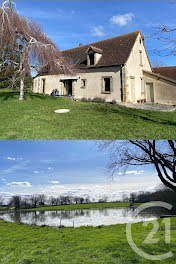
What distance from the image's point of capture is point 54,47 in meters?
13.9

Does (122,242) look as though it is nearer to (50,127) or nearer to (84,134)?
(84,134)

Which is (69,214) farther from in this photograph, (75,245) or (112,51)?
(112,51)

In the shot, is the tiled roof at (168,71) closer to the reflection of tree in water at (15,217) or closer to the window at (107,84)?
the window at (107,84)

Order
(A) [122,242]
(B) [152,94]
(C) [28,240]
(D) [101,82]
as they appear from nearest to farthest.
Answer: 1. (A) [122,242]
2. (C) [28,240]
3. (D) [101,82]
4. (B) [152,94]

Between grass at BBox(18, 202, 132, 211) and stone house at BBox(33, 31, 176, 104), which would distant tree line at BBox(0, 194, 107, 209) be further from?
stone house at BBox(33, 31, 176, 104)

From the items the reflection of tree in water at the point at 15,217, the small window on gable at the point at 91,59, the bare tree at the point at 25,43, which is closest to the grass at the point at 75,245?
the reflection of tree in water at the point at 15,217

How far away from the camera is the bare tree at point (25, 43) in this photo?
12.4 metres

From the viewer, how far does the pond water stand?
7.51 metres

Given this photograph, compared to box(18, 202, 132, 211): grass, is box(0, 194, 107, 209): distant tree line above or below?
above

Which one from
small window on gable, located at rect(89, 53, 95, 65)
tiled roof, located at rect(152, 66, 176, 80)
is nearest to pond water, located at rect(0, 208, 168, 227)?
small window on gable, located at rect(89, 53, 95, 65)

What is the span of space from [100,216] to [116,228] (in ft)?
2.11

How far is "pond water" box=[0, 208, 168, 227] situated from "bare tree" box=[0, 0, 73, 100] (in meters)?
8.65

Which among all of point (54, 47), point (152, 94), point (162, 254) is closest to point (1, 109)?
point (54, 47)


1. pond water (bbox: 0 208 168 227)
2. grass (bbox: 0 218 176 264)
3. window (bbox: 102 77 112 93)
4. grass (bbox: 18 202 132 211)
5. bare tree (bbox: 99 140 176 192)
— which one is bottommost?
grass (bbox: 0 218 176 264)
